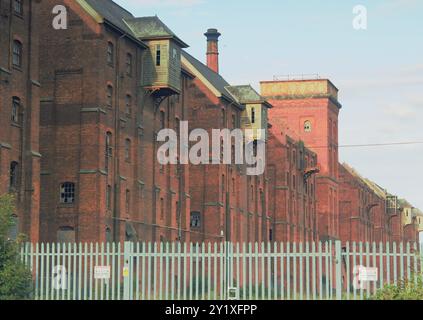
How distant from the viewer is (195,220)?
213ft

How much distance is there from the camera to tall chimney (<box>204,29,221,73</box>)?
3255 inches

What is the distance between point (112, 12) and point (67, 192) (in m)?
12.5

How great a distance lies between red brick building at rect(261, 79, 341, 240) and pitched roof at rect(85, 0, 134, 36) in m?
39.1

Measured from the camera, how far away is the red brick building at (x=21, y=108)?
129 ft

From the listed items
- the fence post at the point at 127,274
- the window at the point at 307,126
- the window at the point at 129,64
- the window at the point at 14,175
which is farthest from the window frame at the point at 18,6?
the window at the point at 307,126

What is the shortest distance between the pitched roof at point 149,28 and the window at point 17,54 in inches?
523

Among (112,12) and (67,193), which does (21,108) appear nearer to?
(67,193)

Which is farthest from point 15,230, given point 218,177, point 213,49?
point 213,49

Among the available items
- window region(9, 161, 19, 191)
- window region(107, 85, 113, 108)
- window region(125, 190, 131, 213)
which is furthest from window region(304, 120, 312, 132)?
window region(9, 161, 19, 191)

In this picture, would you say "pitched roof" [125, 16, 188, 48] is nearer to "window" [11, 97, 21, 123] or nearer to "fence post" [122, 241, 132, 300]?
"window" [11, 97, 21, 123]

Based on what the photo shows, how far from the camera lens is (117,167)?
1923 inches

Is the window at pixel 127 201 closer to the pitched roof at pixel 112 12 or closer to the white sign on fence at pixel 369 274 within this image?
the pitched roof at pixel 112 12

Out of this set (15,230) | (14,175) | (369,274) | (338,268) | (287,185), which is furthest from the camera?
(287,185)

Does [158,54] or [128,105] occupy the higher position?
[158,54]
